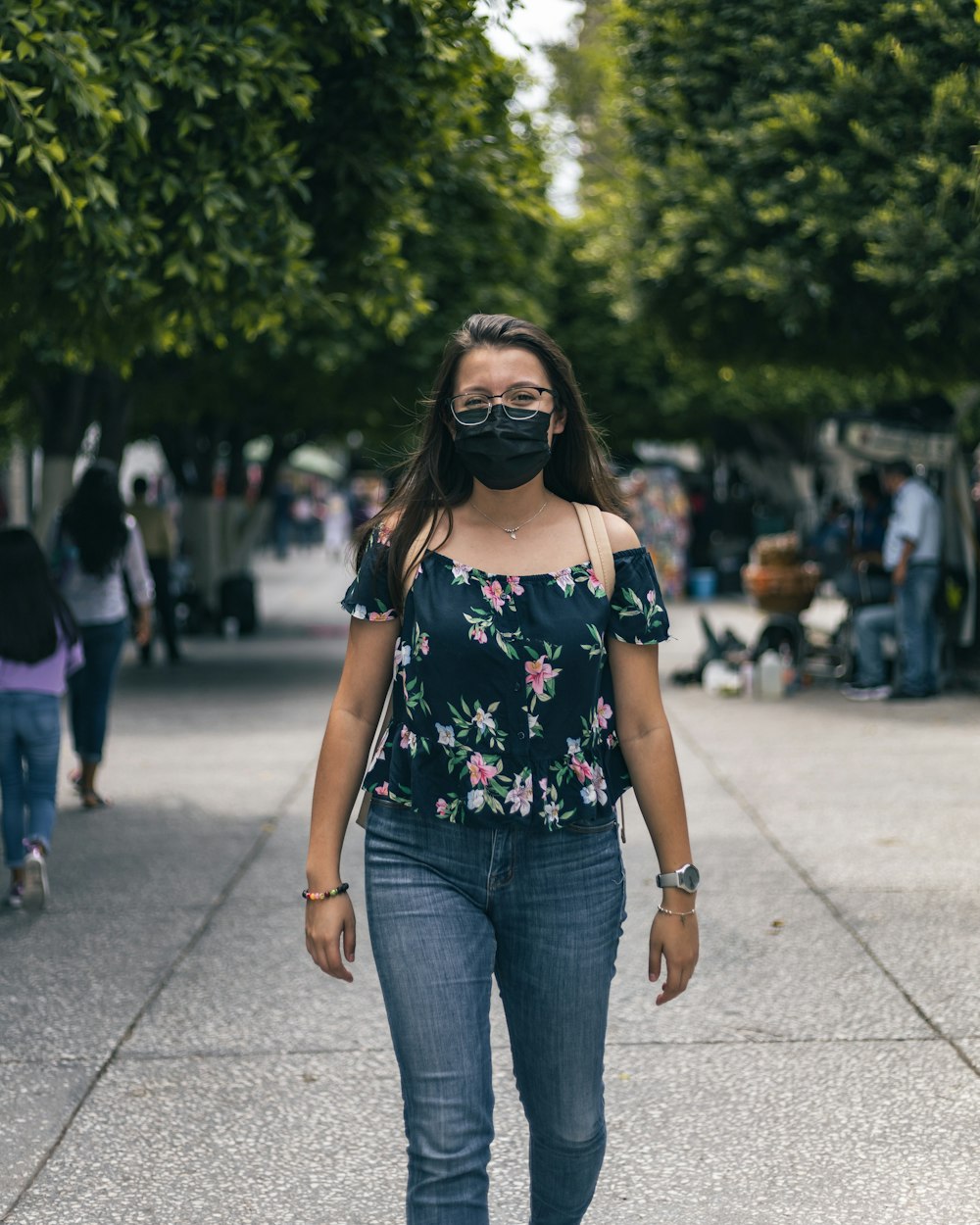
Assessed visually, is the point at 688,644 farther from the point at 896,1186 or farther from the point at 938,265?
the point at 896,1186

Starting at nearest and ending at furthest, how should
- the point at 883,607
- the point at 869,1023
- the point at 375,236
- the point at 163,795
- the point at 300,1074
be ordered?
the point at 300,1074 < the point at 869,1023 < the point at 375,236 < the point at 163,795 < the point at 883,607

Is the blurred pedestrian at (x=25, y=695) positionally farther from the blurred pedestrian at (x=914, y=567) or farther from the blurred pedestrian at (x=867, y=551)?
the blurred pedestrian at (x=867, y=551)

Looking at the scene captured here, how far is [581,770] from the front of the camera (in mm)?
2646

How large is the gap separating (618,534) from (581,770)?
42cm

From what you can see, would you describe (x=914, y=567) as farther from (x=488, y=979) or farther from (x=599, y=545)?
(x=488, y=979)

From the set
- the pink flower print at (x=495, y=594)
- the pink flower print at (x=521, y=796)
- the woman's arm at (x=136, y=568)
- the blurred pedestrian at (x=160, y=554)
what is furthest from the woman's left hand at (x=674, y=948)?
the blurred pedestrian at (x=160, y=554)

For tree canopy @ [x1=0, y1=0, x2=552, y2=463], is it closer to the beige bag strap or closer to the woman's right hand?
the beige bag strap

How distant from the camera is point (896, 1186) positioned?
361 centimetres

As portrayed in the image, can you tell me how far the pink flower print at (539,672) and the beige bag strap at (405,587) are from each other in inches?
9.7

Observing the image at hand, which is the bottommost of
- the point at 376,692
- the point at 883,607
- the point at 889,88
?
the point at 883,607

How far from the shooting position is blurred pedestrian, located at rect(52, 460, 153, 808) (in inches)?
319

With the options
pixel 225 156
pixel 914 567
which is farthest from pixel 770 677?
pixel 225 156

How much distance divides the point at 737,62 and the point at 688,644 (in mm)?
7772

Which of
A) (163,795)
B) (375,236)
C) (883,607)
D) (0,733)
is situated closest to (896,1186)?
(0,733)
